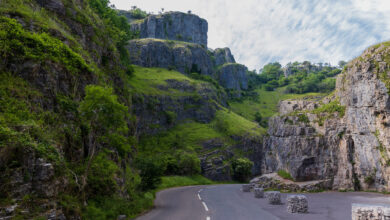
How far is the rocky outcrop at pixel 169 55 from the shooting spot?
117812 mm

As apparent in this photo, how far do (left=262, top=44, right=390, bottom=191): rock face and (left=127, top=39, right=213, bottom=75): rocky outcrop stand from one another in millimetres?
90612

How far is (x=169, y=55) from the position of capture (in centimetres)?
12675

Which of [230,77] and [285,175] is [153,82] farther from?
[230,77]

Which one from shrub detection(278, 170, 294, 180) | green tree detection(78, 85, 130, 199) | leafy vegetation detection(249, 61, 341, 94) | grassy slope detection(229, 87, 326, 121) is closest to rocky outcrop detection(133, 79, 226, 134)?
grassy slope detection(229, 87, 326, 121)

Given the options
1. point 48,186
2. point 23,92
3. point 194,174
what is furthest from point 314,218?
point 194,174

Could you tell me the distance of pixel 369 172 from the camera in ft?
108

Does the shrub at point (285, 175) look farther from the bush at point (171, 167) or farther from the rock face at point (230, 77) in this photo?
the rock face at point (230, 77)

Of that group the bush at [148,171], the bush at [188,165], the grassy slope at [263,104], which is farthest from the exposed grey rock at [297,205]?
the grassy slope at [263,104]

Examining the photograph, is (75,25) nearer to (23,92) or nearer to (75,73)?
(75,73)

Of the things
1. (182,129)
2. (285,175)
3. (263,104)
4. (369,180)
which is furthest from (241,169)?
(263,104)

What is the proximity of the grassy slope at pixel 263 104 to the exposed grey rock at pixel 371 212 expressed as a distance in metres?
121

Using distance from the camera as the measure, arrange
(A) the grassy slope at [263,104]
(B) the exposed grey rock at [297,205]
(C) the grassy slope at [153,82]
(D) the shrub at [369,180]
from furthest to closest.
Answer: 1. (A) the grassy slope at [263,104]
2. (C) the grassy slope at [153,82]
3. (D) the shrub at [369,180]
4. (B) the exposed grey rock at [297,205]

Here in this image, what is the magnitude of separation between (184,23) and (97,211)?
16077 cm

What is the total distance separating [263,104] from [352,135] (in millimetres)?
119017
